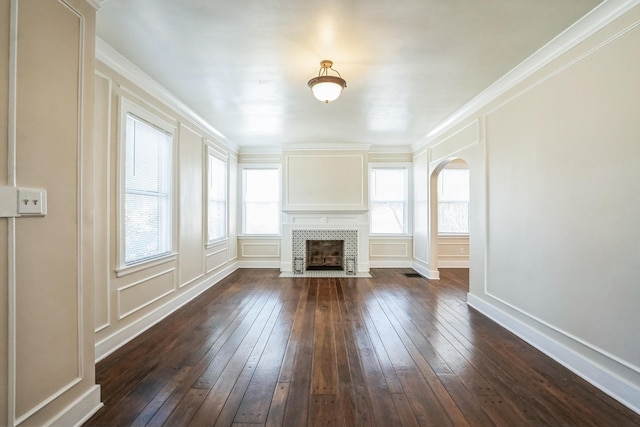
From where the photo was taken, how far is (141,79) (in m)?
2.99

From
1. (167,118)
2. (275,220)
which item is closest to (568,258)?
(167,118)

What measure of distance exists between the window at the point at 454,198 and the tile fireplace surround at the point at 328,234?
201 cm

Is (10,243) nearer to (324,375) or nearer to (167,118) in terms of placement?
(324,375)

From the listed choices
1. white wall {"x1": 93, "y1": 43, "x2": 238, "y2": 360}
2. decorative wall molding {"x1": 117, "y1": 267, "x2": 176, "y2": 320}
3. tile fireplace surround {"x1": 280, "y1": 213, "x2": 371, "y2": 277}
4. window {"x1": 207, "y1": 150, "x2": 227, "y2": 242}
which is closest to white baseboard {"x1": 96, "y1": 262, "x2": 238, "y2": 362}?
white wall {"x1": 93, "y1": 43, "x2": 238, "y2": 360}

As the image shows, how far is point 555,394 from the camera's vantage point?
202 cm

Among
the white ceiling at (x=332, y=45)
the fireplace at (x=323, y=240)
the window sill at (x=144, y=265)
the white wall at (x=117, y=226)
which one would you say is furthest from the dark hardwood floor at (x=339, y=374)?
the white ceiling at (x=332, y=45)

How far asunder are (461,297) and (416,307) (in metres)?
0.93

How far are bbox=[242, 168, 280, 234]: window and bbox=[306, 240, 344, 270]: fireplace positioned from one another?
0.92 metres

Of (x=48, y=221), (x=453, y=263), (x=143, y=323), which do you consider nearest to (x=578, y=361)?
(x=48, y=221)

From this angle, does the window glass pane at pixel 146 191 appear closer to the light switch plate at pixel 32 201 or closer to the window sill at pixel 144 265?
the window sill at pixel 144 265

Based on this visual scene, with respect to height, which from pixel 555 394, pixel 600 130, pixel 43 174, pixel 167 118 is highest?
pixel 167 118

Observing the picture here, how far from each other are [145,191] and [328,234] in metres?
3.63

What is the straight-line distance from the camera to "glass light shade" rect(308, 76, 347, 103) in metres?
2.70

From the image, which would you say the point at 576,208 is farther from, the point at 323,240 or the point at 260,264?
the point at 260,264
